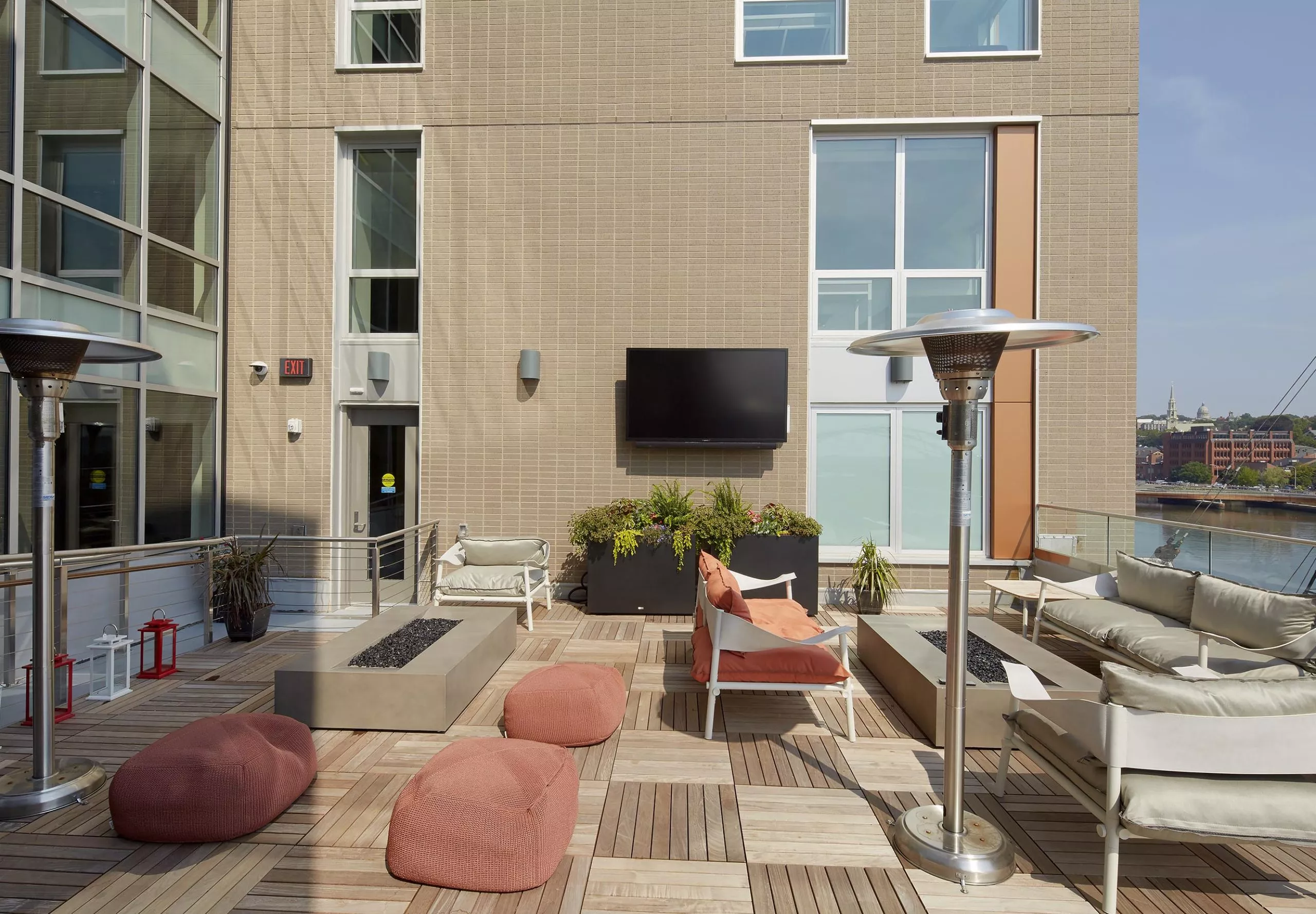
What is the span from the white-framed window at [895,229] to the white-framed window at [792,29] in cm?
98

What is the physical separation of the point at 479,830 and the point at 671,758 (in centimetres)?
128

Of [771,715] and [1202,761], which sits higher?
Result: [1202,761]

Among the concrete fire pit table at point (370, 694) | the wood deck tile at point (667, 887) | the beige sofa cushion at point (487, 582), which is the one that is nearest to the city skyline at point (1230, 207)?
the beige sofa cushion at point (487, 582)

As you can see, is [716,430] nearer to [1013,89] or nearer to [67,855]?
[1013,89]

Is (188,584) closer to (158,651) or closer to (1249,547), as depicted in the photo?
(158,651)

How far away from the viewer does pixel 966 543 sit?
262 centimetres

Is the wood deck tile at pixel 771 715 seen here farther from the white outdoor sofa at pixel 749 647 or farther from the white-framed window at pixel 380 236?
the white-framed window at pixel 380 236

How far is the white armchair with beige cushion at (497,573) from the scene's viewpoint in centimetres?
619

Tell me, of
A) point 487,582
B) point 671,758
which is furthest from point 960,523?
point 487,582

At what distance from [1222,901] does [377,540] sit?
566 cm

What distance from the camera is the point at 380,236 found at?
744cm

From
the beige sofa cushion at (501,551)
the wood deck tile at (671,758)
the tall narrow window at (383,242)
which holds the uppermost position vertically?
the tall narrow window at (383,242)

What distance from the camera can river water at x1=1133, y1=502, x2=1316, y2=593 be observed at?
4496 mm

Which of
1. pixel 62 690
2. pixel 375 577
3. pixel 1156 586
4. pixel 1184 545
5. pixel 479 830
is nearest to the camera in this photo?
pixel 479 830
